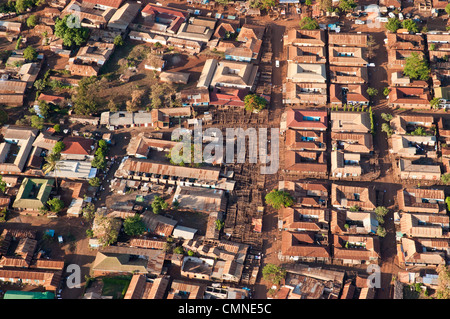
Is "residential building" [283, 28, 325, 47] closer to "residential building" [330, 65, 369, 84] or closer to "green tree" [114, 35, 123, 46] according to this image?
"residential building" [330, 65, 369, 84]

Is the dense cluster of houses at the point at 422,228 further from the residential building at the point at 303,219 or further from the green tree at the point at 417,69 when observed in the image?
the green tree at the point at 417,69

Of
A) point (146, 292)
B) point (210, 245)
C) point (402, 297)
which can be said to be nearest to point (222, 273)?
point (210, 245)

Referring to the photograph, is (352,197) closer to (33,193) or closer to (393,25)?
(393,25)

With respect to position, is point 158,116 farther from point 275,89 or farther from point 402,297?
point 402,297

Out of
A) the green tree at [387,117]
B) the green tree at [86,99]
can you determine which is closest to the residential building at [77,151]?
the green tree at [86,99]

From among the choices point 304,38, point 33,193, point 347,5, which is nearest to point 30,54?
point 33,193
